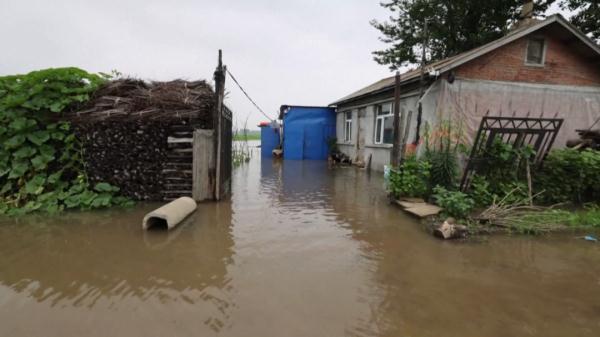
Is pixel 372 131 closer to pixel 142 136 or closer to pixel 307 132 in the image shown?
pixel 307 132

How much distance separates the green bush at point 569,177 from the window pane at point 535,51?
2.88 metres

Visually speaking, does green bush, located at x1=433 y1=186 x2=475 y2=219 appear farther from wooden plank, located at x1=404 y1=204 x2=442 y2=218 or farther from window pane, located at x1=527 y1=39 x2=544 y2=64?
window pane, located at x1=527 y1=39 x2=544 y2=64

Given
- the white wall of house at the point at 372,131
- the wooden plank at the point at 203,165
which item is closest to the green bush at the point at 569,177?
the white wall of house at the point at 372,131

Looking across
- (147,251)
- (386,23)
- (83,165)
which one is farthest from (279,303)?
(386,23)

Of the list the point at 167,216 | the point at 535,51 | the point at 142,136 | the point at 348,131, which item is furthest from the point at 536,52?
the point at 142,136

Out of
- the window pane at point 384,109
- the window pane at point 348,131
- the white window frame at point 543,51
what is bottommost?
the window pane at point 348,131

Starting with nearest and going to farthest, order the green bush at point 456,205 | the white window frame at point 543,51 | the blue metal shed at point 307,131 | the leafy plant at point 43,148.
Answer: the green bush at point 456,205 < the leafy plant at point 43,148 < the white window frame at point 543,51 < the blue metal shed at point 307,131

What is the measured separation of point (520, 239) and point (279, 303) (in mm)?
4062

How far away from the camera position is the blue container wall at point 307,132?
15.8 m

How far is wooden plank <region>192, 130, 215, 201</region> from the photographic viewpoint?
6145mm

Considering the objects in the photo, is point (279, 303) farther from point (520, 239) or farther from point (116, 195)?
point (116, 195)

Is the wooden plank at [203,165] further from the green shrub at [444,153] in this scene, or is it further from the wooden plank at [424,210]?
the green shrub at [444,153]

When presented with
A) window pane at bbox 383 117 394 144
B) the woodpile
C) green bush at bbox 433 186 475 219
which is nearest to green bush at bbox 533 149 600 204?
green bush at bbox 433 186 475 219

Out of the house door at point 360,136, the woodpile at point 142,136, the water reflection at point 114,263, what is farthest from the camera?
the house door at point 360,136
